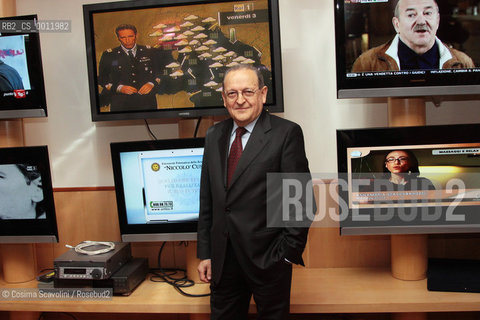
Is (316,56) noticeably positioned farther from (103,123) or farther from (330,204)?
(103,123)

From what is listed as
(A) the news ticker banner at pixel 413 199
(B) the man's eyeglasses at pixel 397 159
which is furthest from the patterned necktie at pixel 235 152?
(B) the man's eyeglasses at pixel 397 159

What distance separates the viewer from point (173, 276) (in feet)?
7.79

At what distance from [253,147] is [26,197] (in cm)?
133

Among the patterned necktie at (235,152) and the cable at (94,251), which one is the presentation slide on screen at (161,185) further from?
the patterned necktie at (235,152)

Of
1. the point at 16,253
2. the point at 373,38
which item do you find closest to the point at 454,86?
the point at 373,38

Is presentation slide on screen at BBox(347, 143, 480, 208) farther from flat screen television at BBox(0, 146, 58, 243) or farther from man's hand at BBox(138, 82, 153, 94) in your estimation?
flat screen television at BBox(0, 146, 58, 243)

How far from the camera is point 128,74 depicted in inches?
85.6

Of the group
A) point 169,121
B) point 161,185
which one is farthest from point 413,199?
point 169,121

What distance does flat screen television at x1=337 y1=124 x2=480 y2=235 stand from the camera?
1975 mm

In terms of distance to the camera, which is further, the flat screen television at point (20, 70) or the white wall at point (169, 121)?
the white wall at point (169, 121)

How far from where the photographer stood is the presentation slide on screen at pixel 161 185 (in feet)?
6.97

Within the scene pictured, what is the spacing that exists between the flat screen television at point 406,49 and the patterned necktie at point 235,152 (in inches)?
24.0

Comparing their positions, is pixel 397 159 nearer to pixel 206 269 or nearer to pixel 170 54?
pixel 206 269

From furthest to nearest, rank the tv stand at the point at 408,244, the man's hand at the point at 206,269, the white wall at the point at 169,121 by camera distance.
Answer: the white wall at the point at 169,121, the tv stand at the point at 408,244, the man's hand at the point at 206,269
